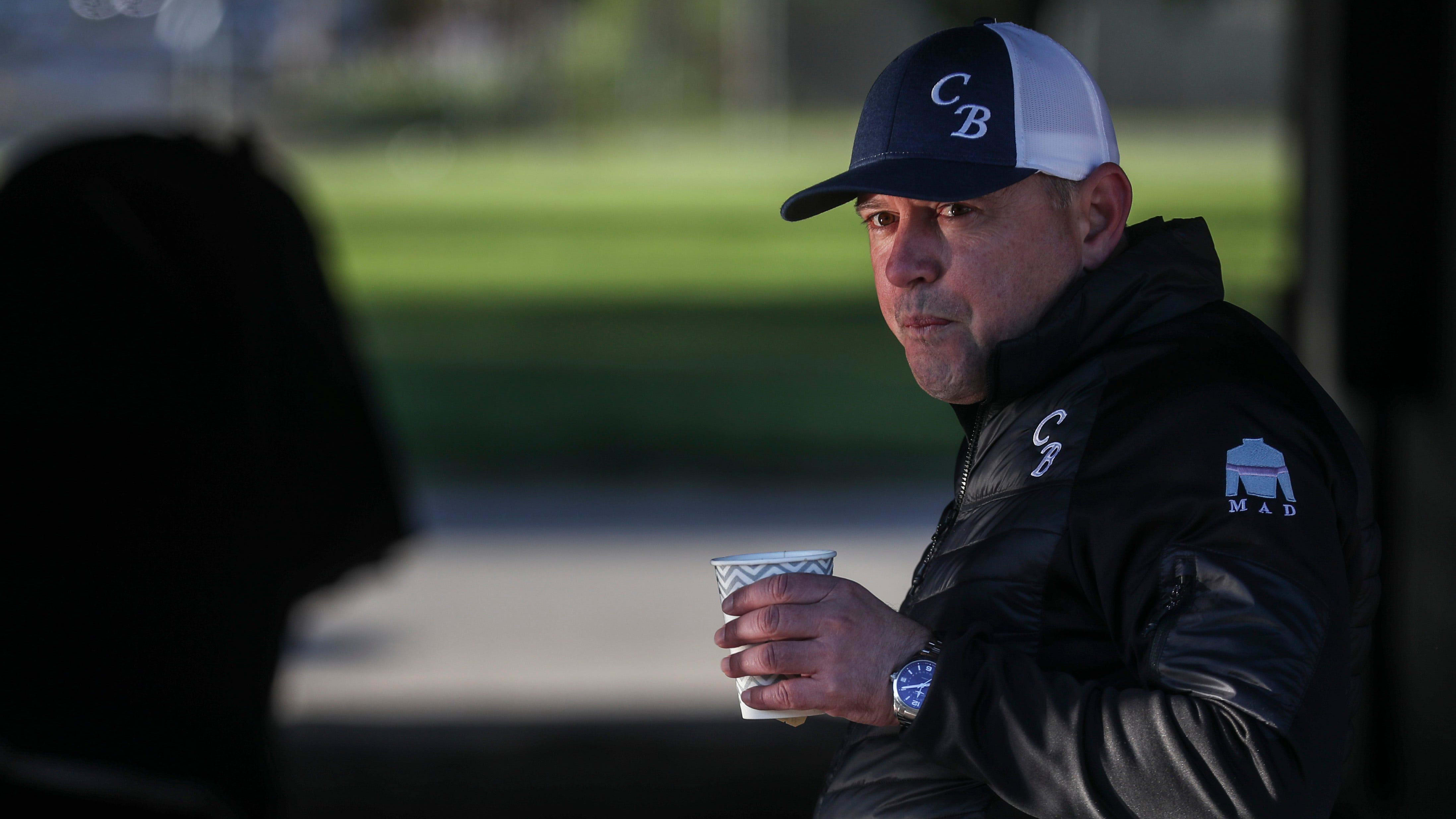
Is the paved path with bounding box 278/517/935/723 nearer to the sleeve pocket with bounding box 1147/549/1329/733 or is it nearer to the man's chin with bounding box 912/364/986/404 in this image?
the man's chin with bounding box 912/364/986/404

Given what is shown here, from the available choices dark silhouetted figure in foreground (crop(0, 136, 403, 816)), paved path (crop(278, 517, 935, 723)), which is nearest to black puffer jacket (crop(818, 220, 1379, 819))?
dark silhouetted figure in foreground (crop(0, 136, 403, 816))

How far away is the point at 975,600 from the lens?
5.33 ft

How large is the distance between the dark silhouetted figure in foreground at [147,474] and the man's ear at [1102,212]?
68.0 inches

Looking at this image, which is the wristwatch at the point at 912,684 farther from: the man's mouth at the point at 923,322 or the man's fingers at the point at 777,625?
the man's mouth at the point at 923,322

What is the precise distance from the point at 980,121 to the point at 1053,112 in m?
0.08

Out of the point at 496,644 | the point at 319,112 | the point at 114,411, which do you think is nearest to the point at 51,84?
the point at 319,112

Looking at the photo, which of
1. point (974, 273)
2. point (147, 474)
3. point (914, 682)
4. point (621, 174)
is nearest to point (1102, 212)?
point (974, 273)

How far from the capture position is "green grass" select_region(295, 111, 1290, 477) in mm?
12633

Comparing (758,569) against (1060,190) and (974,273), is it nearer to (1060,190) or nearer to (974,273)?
(974,273)

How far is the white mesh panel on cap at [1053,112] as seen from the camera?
1723 mm

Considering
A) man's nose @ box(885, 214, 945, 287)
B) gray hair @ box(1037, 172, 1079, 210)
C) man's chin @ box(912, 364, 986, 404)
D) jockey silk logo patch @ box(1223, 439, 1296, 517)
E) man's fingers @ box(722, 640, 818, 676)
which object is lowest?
man's fingers @ box(722, 640, 818, 676)

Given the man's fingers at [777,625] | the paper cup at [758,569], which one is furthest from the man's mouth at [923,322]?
the man's fingers at [777,625]

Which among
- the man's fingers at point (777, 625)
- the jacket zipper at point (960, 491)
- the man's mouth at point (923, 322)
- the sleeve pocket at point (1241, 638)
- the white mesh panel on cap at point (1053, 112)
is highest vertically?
the white mesh panel on cap at point (1053, 112)

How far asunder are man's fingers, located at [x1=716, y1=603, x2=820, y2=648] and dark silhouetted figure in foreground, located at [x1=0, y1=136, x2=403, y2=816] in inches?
62.8
